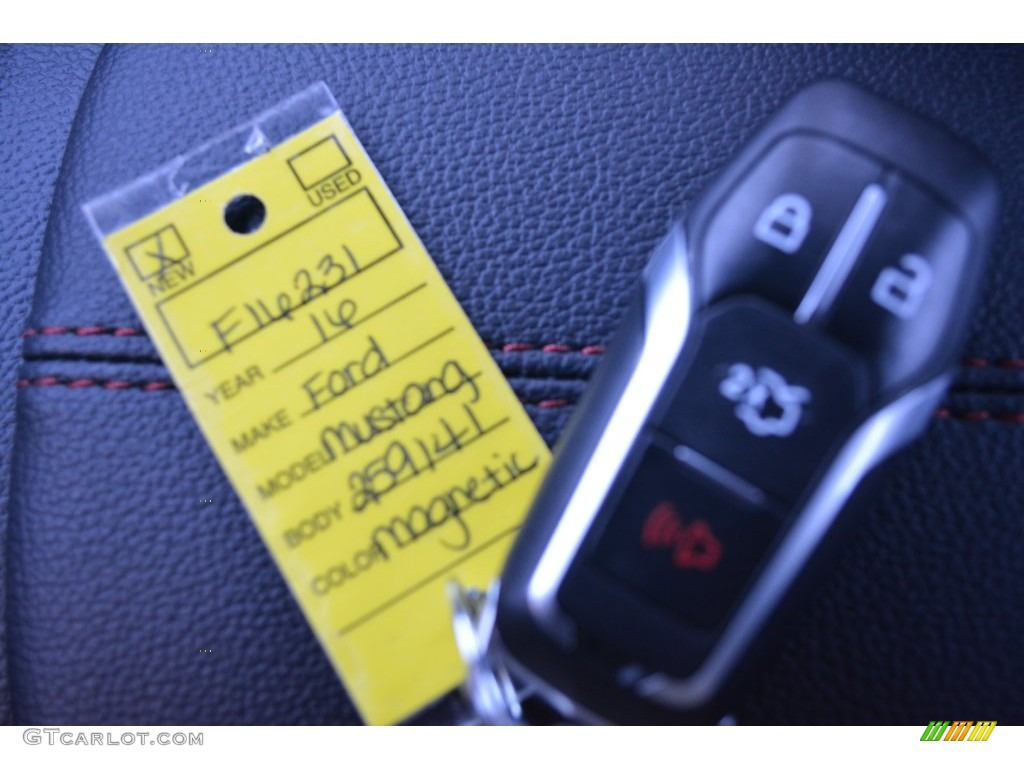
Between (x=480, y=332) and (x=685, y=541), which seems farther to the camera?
(x=480, y=332)

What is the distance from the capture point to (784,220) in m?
0.37

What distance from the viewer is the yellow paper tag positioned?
425 millimetres

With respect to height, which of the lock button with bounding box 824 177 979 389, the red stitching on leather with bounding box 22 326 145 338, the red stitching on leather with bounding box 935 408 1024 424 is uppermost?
the red stitching on leather with bounding box 22 326 145 338

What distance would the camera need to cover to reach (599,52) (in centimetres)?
49

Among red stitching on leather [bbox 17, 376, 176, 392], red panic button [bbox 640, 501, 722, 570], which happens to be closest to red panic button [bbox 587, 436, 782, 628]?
red panic button [bbox 640, 501, 722, 570]

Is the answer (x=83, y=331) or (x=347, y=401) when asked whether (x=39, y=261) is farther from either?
(x=347, y=401)

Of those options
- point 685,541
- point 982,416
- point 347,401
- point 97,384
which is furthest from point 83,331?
point 982,416

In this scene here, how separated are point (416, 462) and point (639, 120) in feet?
0.72

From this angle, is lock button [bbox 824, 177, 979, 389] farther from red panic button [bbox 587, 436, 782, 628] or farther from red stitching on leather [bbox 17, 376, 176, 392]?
red stitching on leather [bbox 17, 376, 176, 392]

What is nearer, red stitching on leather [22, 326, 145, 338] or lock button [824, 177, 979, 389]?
lock button [824, 177, 979, 389]

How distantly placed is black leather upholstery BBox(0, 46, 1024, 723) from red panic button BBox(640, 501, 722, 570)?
11 cm

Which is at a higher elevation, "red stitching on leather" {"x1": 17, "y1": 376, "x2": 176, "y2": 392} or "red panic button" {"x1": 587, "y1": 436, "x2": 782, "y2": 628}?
"red stitching on leather" {"x1": 17, "y1": 376, "x2": 176, "y2": 392}
